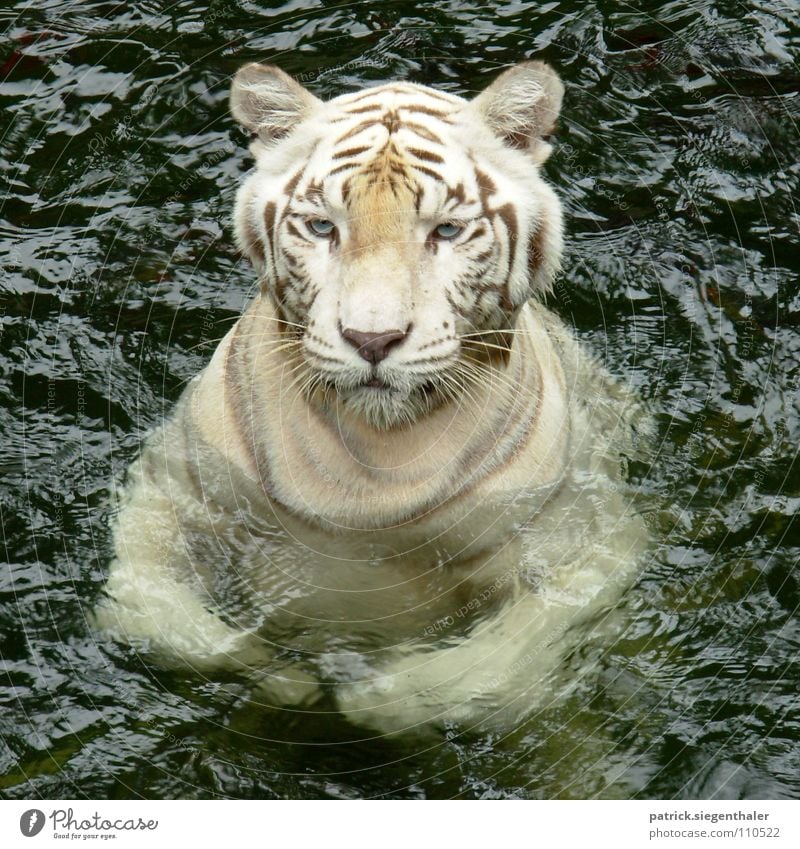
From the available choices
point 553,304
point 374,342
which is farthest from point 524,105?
point 553,304

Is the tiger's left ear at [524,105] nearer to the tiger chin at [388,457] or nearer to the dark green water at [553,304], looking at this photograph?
the tiger chin at [388,457]

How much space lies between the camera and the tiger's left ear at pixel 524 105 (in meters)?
4.16

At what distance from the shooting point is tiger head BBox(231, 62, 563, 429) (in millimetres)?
3820

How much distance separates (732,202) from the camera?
6203 mm

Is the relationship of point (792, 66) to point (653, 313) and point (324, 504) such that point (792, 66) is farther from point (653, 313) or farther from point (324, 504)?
point (324, 504)

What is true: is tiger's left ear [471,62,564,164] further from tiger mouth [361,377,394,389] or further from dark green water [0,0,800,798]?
dark green water [0,0,800,798]

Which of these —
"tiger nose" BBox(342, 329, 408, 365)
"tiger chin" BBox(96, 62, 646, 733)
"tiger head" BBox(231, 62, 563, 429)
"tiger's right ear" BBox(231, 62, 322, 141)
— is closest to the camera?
"tiger nose" BBox(342, 329, 408, 365)

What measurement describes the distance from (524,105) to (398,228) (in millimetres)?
710

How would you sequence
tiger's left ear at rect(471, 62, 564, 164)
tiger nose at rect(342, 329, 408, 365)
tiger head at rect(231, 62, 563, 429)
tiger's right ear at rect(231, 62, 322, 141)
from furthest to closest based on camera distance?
1. tiger's right ear at rect(231, 62, 322, 141)
2. tiger's left ear at rect(471, 62, 564, 164)
3. tiger head at rect(231, 62, 563, 429)
4. tiger nose at rect(342, 329, 408, 365)

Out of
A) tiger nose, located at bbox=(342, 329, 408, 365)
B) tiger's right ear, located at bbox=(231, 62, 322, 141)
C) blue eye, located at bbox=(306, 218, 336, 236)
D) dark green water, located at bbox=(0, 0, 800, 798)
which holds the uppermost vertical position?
tiger's right ear, located at bbox=(231, 62, 322, 141)

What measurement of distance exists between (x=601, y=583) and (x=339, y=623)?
1004 mm

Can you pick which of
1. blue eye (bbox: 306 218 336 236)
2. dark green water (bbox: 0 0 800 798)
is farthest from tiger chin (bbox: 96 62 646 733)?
dark green water (bbox: 0 0 800 798)

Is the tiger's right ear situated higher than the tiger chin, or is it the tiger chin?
the tiger's right ear

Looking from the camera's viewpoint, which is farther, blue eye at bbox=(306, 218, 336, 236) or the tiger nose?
blue eye at bbox=(306, 218, 336, 236)
